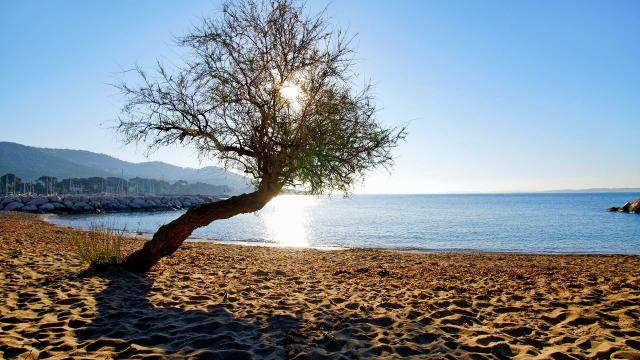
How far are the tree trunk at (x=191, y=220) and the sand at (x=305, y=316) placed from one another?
487mm

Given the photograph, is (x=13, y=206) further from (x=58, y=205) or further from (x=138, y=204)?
(x=138, y=204)

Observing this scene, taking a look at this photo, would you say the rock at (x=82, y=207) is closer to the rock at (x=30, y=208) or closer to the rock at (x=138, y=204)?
the rock at (x=30, y=208)

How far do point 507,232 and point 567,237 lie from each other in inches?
196

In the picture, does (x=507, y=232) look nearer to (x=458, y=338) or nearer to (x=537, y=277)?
(x=537, y=277)

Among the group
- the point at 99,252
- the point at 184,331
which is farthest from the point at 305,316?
the point at 99,252

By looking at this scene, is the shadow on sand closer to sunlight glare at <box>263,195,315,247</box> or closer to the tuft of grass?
the tuft of grass

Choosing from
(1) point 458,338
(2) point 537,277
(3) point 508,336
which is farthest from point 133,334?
(2) point 537,277

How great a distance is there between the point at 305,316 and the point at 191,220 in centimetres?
463

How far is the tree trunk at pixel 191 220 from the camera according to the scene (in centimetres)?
936

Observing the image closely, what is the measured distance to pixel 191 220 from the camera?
9.53 m

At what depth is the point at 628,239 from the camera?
1130 inches

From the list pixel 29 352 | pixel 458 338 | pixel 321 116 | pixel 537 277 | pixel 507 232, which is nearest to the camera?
pixel 29 352

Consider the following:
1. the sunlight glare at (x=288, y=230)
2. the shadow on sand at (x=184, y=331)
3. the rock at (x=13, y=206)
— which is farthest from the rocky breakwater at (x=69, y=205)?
the shadow on sand at (x=184, y=331)

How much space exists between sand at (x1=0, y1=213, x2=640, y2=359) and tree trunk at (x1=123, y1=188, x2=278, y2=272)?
1.60ft
